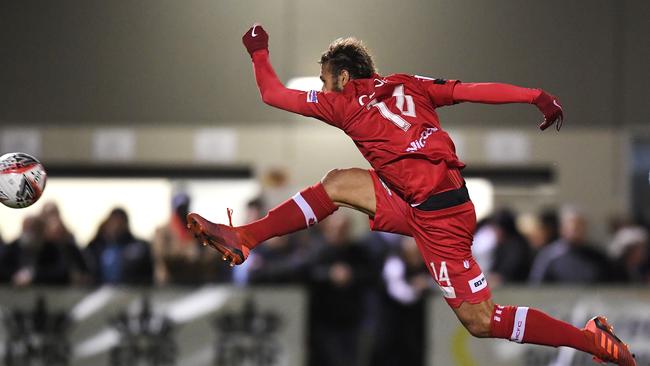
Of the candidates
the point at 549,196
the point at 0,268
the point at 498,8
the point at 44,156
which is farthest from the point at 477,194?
the point at 0,268

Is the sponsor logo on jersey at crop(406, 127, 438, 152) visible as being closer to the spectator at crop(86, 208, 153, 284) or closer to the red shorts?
the red shorts

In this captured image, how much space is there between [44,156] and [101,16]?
173 centimetres

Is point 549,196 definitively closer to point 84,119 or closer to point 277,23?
point 277,23

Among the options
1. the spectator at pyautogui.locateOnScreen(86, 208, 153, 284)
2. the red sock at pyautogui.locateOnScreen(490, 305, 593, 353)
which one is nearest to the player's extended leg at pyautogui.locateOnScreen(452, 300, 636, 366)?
the red sock at pyautogui.locateOnScreen(490, 305, 593, 353)

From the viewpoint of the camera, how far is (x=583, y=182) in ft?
46.7

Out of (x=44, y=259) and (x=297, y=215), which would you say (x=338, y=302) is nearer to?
(x=44, y=259)

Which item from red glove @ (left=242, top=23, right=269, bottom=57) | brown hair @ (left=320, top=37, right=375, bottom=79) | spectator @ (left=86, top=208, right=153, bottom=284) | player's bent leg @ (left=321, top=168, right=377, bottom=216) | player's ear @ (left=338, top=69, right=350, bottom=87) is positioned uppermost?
red glove @ (left=242, top=23, right=269, bottom=57)

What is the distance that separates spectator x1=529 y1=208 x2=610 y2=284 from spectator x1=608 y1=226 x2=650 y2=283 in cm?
23

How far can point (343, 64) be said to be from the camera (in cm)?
656

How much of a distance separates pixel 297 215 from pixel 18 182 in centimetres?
151

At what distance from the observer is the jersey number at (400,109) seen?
6434 millimetres

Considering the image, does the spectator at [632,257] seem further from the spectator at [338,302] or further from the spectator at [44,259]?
the spectator at [44,259]

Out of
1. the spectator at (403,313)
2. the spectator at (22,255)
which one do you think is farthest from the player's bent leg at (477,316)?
the spectator at (22,255)

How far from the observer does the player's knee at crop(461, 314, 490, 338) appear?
261 inches
